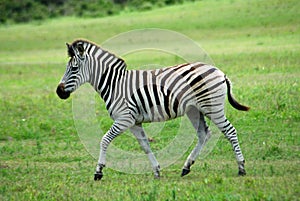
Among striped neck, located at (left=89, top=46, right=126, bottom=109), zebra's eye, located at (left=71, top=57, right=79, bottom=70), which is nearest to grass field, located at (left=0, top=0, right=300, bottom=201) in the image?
striped neck, located at (left=89, top=46, right=126, bottom=109)

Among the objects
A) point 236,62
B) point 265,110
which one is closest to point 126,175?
point 265,110

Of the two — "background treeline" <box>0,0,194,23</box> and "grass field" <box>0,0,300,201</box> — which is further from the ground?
"grass field" <box>0,0,300,201</box>

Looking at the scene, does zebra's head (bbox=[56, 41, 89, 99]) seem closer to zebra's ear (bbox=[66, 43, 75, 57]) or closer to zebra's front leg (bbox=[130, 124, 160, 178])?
zebra's ear (bbox=[66, 43, 75, 57])

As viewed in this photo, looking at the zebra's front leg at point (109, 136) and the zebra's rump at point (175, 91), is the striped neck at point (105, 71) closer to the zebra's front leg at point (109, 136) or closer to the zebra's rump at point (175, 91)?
the zebra's rump at point (175, 91)

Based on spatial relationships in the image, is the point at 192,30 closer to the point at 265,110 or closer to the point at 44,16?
the point at 44,16

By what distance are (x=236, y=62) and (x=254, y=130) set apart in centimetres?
1060

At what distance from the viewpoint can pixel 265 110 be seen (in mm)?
15117

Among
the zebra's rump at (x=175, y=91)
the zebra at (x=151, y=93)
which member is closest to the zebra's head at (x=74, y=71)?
the zebra at (x=151, y=93)

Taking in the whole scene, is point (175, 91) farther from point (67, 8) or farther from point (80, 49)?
point (67, 8)

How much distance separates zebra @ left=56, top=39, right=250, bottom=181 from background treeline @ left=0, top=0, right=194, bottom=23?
1373 inches

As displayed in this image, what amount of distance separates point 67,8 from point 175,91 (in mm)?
40808

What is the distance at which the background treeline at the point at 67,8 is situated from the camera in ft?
152

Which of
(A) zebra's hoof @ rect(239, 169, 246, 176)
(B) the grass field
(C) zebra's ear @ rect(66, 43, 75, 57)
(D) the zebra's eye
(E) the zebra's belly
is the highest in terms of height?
(C) zebra's ear @ rect(66, 43, 75, 57)

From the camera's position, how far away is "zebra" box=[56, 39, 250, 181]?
1018 centimetres
